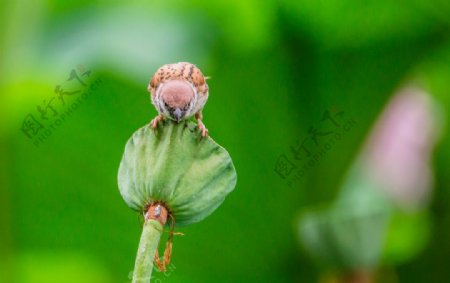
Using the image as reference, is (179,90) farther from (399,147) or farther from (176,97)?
(399,147)

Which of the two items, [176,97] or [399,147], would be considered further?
[399,147]

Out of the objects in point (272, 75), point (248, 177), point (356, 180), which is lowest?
point (356, 180)

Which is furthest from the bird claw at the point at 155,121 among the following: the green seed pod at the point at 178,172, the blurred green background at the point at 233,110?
the blurred green background at the point at 233,110

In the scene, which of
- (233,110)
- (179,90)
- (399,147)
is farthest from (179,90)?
(233,110)

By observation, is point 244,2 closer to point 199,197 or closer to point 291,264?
point 291,264

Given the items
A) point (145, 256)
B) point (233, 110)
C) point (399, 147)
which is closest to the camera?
point (145, 256)

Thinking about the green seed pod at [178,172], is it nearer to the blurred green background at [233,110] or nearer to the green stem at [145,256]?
the green stem at [145,256]

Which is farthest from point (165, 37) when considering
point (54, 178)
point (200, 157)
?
point (200, 157)

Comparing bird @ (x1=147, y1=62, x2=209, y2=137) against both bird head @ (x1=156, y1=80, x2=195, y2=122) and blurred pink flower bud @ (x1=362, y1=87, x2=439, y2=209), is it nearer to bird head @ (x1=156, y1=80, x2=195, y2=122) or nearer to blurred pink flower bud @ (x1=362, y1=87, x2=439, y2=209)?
bird head @ (x1=156, y1=80, x2=195, y2=122)
